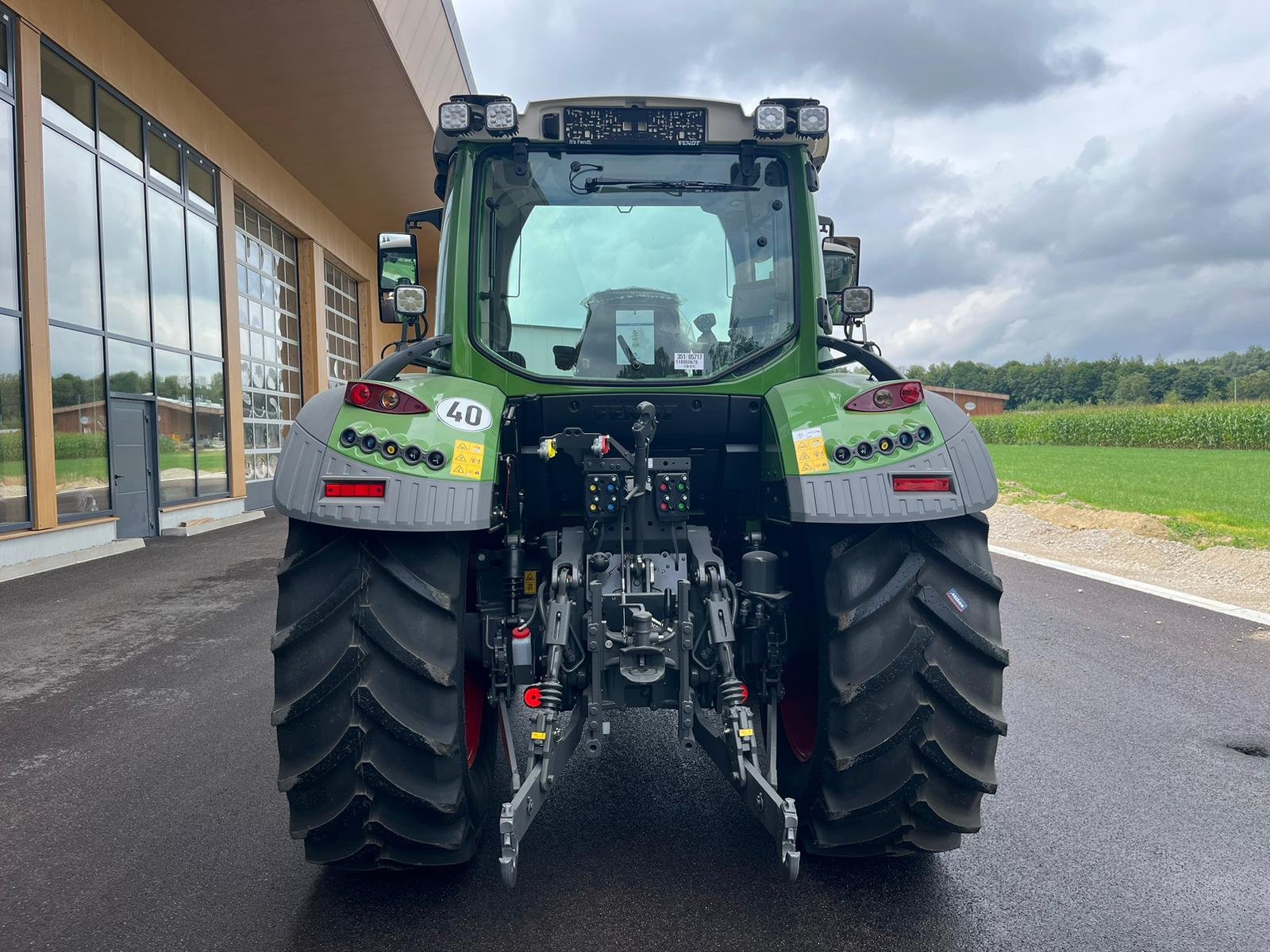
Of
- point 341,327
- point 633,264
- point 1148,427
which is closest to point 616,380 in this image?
point 633,264

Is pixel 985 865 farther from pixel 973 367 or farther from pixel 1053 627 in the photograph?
pixel 973 367

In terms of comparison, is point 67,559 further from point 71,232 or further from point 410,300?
point 410,300

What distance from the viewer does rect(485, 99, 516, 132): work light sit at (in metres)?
3.28

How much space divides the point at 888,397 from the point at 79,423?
1286 cm

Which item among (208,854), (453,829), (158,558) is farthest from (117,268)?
(453,829)

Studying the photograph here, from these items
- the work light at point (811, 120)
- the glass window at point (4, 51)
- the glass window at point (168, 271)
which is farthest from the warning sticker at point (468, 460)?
the glass window at point (168, 271)

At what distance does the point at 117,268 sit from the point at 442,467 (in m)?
13.4

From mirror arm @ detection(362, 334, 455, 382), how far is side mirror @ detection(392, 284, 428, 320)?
0.40 meters

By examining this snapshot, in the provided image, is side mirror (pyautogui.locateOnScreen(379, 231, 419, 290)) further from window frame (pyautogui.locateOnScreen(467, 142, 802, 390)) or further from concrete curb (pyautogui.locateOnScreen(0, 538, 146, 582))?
concrete curb (pyautogui.locateOnScreen(0, 538, 146, 582))

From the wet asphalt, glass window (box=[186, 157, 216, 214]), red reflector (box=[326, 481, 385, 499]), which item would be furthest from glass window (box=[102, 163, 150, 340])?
red reflector (box=[326, 481, 385, 499])

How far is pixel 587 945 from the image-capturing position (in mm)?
2543

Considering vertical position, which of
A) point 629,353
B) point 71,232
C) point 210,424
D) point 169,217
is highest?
point 169,217

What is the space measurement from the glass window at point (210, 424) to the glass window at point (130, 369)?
6.62 feet

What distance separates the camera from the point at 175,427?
601 inches
